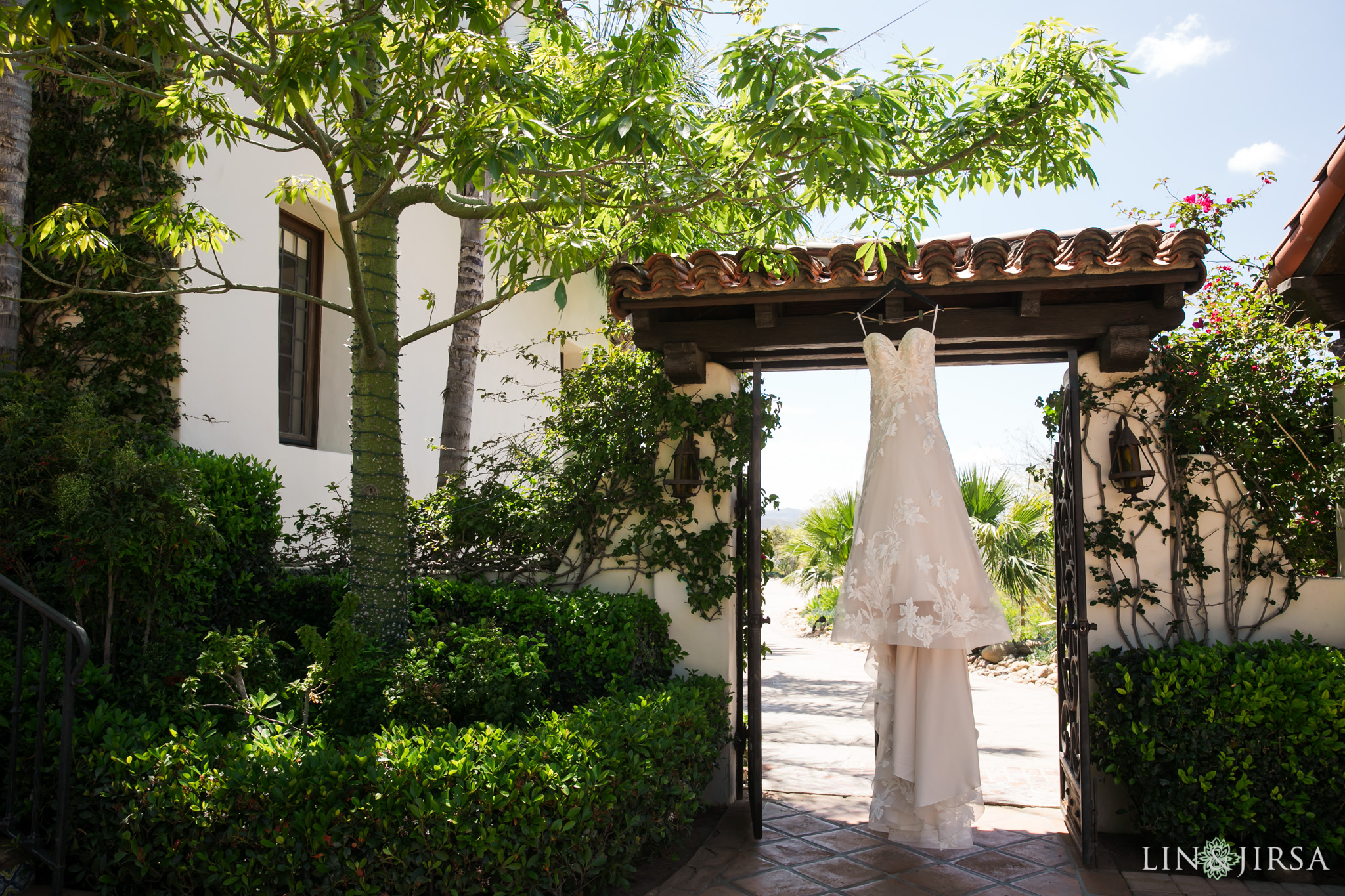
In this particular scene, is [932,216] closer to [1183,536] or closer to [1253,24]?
[1183,536]

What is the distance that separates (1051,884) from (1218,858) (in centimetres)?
81

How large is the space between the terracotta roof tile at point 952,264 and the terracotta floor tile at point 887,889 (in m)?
2.85

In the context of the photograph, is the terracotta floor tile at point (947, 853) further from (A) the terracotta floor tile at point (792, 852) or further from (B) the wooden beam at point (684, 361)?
(B) the wooden beam at point (684, 361)

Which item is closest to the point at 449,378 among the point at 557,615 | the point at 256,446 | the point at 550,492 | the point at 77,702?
the point at 256,446

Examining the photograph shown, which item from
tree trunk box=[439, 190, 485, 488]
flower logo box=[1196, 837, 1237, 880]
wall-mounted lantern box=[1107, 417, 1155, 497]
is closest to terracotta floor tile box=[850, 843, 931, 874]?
flower logo box=[1196, 837, 1237, 880]

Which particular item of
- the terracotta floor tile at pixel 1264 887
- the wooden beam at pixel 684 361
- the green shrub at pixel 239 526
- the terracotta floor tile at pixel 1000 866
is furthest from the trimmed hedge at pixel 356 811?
the terracotta floor tile at pixel 1264 887

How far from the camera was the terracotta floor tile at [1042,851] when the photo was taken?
13.5 ft

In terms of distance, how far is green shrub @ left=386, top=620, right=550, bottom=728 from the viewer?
12.2 feet

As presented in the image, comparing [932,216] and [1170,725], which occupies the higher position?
[932,216]

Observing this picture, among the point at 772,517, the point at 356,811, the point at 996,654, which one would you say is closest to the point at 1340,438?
the point at 356,811

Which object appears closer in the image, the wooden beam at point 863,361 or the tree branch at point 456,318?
the tree branch at point 456,318

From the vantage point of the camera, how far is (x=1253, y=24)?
6074 millimetres

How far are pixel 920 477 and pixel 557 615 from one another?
219 cm

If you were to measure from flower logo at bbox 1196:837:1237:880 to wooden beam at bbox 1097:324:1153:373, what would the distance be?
233cm
